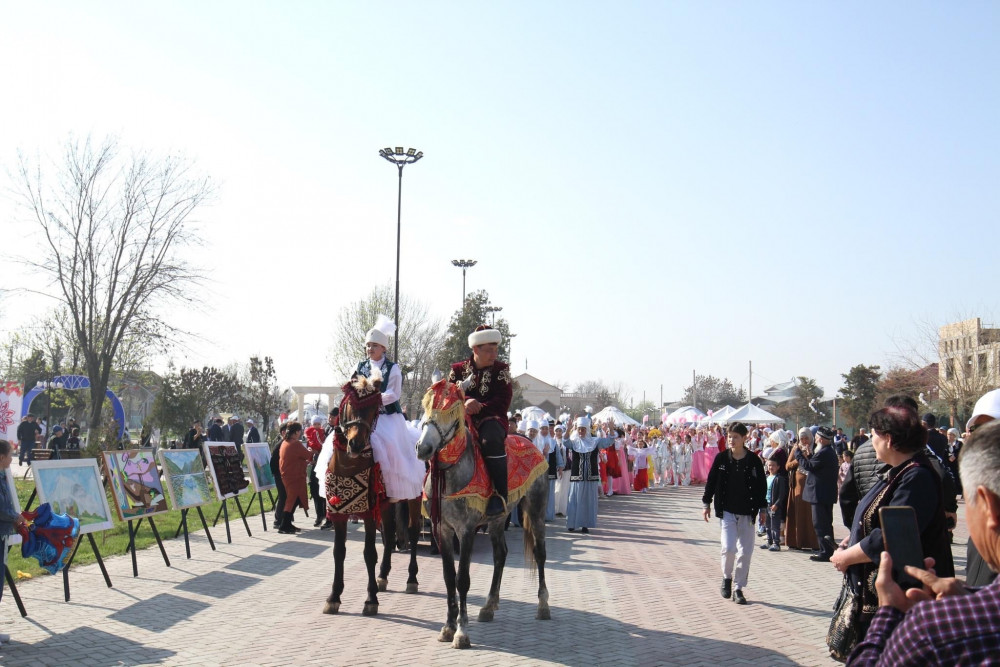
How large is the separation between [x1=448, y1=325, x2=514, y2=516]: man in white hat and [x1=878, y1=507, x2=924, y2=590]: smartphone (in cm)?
587

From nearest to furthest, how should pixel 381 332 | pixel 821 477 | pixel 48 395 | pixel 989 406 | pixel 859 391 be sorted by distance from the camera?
pixel 989 406 → pixel 381 332 → pixel 821 477 → pixel 48 395 → pixel 859 391

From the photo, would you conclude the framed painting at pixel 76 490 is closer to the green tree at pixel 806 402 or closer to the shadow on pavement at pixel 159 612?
the shadow on pavement at pixel 159 612

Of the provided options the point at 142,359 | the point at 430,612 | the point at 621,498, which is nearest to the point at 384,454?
the point at 430,612

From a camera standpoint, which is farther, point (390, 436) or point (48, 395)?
point (48, 395)

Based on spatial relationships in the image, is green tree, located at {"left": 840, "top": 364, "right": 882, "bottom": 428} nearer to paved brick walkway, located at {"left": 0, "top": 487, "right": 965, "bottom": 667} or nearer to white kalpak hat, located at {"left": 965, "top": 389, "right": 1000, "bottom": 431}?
paved brick walkway, located at {"left": 0, "top": 487, "right": 965, "bottom": 667}

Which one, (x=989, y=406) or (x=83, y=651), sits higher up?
(x=989, y=406)

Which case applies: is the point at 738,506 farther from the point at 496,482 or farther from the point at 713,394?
the point at 713,394

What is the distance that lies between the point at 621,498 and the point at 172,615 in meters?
19.1

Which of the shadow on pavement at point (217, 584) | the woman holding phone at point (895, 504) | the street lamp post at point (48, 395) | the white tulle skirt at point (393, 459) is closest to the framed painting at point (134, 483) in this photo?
the shadow on pavement at point (217, 584)

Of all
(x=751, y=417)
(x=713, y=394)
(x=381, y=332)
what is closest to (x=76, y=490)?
(x=381, y=332)

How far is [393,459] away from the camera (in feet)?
31.3

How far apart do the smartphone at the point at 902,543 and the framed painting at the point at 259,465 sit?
1465 cm

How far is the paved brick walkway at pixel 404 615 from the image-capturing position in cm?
732

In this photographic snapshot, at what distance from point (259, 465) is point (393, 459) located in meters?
8.01
